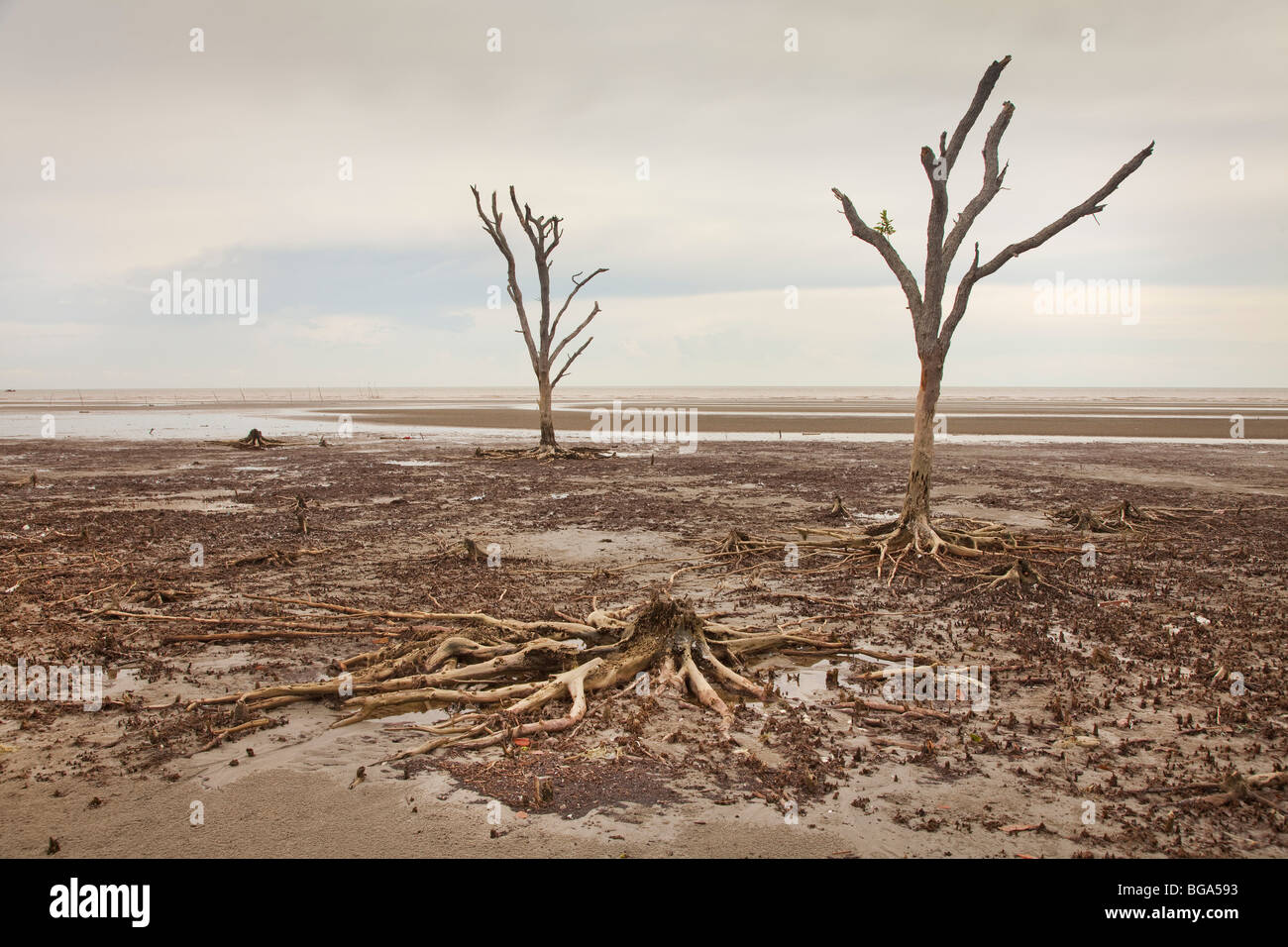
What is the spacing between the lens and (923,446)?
11.0 metres

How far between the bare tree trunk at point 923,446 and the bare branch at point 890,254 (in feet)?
2.64

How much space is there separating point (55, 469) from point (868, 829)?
2640cm

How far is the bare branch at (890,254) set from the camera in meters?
11.0

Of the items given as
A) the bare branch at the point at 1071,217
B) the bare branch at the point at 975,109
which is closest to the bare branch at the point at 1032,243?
the bare branch at the point at 1071,217

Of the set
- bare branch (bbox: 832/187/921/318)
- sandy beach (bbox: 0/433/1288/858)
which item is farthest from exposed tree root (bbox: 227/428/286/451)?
bare branch (bbox: 832/187/921/318)

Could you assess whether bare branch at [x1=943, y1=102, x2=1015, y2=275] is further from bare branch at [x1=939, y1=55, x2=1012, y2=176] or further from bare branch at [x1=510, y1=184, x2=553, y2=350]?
bare branch at [x1=510, y1=184, x2=553, y2=350]

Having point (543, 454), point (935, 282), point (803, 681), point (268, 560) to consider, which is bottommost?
point (803, 681)

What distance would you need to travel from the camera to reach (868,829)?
161 inches

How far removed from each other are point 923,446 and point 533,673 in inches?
274

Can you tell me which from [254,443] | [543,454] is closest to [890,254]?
[543,454]

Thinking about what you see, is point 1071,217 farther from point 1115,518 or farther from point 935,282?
point 1115,518

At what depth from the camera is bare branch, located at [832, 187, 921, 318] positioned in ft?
36.0

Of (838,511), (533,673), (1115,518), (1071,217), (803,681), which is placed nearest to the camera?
(803,681)
